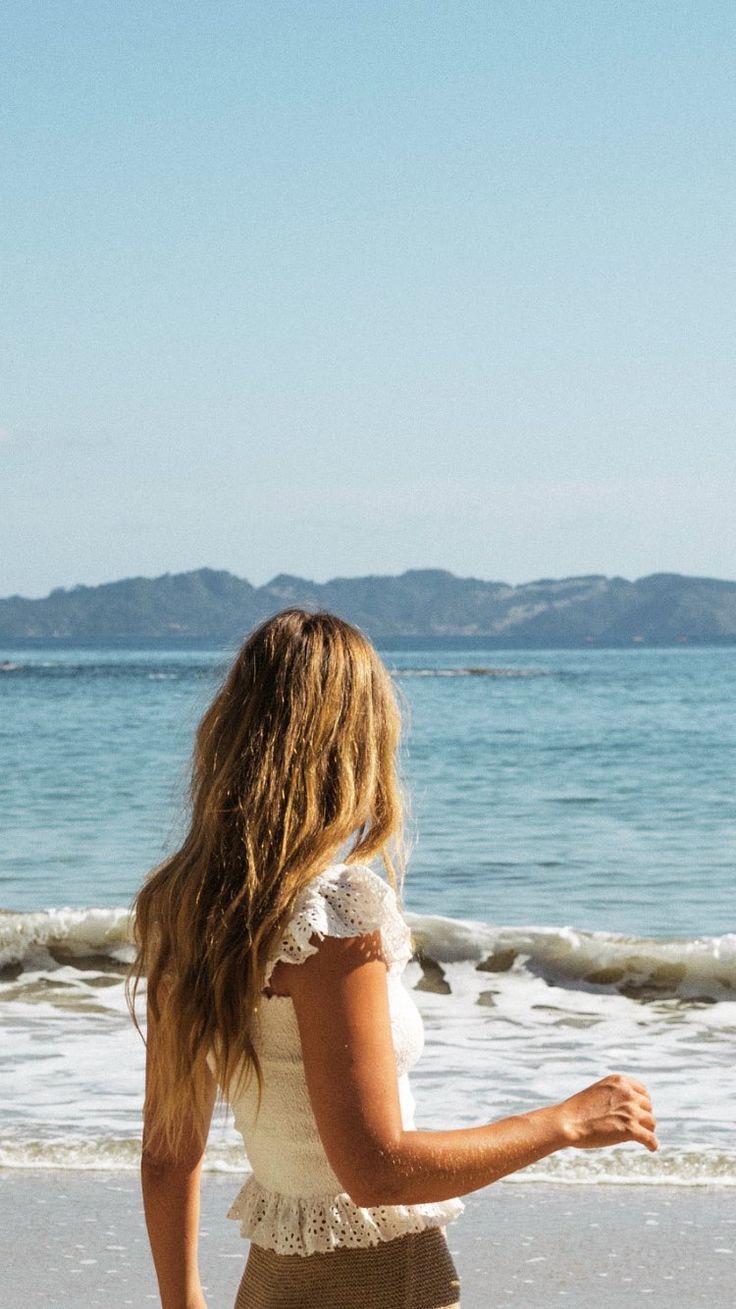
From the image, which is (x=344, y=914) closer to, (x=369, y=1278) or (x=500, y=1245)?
(x=369, y=1278)

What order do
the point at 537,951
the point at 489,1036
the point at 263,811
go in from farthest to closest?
the point at 537,951 → the point at 489,1036 → the point at 263,811

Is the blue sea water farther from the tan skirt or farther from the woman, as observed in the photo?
the tan skirt

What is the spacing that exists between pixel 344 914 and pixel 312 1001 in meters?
0.10

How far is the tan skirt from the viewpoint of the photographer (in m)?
1.95

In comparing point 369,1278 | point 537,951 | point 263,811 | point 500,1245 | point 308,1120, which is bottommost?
point 537,951

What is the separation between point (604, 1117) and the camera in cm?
183

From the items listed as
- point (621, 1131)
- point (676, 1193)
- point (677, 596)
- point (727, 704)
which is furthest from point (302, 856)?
point (677, 596)

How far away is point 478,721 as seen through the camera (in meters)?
41.3

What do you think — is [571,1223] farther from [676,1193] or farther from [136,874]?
[136,874]

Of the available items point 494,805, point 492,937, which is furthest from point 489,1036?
point 494,805

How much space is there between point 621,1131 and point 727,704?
48.3 meters

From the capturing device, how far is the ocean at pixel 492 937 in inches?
246

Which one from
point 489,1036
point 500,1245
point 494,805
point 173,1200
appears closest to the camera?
point 173,1200

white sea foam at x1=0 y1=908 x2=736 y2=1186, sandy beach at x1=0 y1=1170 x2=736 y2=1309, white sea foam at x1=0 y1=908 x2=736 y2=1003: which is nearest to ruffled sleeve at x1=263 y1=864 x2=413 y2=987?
sandy beach at x1=0 y1=1170 x2=736 y2=1309
